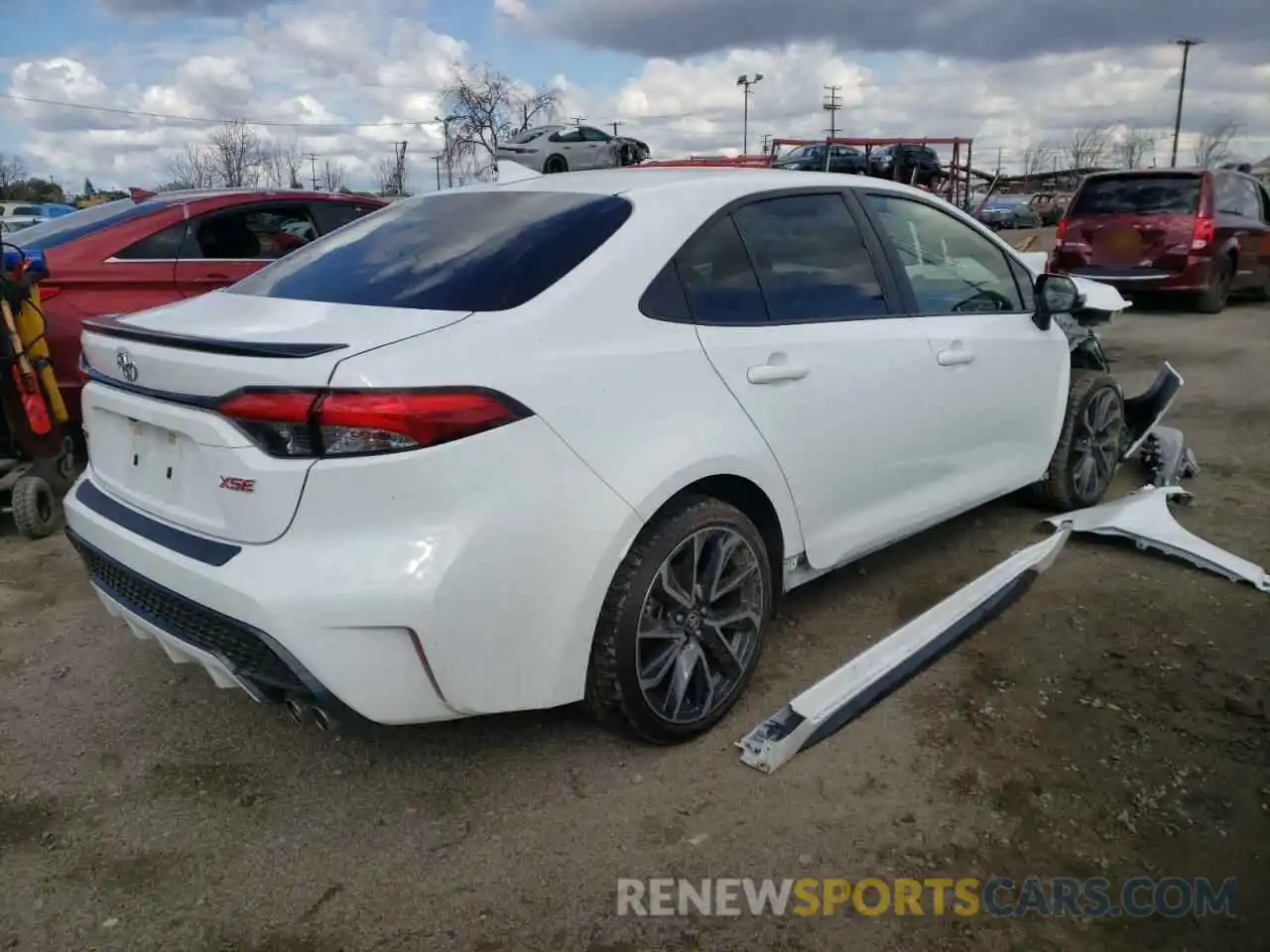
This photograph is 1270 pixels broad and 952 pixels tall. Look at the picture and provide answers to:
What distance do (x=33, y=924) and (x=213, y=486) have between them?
41.8 inches

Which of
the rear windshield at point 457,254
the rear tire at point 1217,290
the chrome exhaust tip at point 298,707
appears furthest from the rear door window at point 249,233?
the rear tire at point 1217,290

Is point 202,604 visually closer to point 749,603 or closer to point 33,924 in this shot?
point 33,924

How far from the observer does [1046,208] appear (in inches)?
1670

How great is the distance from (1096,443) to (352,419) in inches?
157

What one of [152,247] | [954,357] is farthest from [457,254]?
[152,247]

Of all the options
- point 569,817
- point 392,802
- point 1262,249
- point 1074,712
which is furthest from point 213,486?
point 1262,249

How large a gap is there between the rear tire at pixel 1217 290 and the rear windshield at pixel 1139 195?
0.95 meters

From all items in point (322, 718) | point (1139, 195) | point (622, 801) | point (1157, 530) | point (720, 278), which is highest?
point (1139, 195)

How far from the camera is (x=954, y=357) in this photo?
3.80 meters

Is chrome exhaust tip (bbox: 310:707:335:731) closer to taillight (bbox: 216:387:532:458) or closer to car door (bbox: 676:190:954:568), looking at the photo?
taillight (bbox: 216:387:532:458)

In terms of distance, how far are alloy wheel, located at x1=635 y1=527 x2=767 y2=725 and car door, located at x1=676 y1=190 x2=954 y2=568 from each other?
330 millimetres

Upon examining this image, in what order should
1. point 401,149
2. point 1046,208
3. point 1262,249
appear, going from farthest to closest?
point 401,149 < point 1046,208 < point 1262,249

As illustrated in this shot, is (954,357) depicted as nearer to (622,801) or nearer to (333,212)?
(622,801)

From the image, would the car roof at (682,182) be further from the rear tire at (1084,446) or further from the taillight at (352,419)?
the rear tire at (1084,446)
